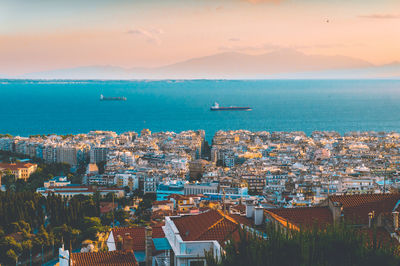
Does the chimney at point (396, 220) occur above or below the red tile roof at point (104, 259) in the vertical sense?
above

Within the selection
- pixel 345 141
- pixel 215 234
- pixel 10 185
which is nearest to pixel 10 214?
pixel 10 185

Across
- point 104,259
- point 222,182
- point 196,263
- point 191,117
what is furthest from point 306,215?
point 191,117

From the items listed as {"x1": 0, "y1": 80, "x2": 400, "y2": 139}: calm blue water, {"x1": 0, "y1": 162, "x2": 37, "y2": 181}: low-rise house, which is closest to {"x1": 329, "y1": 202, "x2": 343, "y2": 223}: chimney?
{"x1": 0, "y1": 162, "x2": 37, "y2": 181}: low-rise house

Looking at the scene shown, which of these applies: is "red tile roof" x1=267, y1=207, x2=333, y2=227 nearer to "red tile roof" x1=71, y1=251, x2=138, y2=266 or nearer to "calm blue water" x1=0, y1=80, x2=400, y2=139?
"red tile roof" x1=71, y1=251, x2=138, y2=266

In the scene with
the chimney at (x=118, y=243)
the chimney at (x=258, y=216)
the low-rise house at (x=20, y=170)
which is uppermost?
the chimney at (x=258, y=216)

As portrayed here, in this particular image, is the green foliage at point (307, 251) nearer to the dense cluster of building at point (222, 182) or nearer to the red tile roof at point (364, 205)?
the dense cluster of building at point (222, 182)

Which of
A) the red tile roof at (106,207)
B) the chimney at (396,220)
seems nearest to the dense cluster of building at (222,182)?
the chimney at (396,220)

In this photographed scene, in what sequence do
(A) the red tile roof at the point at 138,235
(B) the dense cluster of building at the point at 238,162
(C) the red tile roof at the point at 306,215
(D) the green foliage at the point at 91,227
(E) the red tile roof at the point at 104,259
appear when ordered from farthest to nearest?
(B) the dense cluster of building at the point at 238,162 < (D) the green foliage at the point at 91,227 < (A) the red tile roof at the point at 138,235 < (E) the red tile roof at the point at 104,259 < (C) the red tile roof at the point at 306,215
